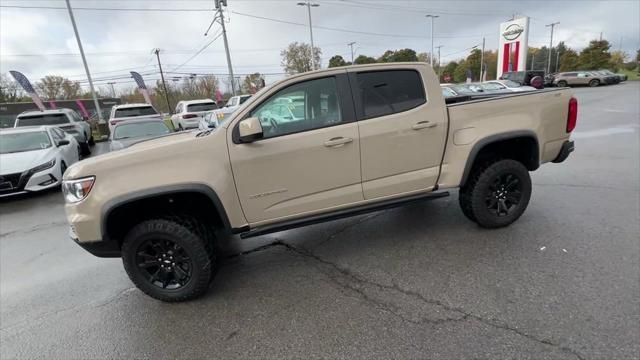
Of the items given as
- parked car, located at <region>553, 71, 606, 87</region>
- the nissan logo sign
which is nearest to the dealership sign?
the nissan logo sign

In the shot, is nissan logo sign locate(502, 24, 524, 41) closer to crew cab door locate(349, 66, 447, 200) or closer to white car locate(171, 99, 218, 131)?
white car locate(171, 99, 218, 131)

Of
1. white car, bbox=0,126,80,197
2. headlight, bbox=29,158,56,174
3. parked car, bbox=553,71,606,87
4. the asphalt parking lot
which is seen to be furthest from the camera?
parked car, bbox=553,71,606,87

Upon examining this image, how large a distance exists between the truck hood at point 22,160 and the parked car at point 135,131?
4.94 ft

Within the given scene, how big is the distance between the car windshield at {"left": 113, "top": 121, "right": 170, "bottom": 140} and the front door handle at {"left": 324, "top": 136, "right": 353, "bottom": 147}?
7.60 meters

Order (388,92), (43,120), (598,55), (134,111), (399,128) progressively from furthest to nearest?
(598,55), (134,111), (43,120), (388,92), (399,128)

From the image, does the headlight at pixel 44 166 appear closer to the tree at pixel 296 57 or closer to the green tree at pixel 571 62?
the tree at pixel 296 57

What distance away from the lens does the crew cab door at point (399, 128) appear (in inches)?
128

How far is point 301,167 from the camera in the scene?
10.1 ft

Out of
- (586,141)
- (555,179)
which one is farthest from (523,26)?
(555,179)

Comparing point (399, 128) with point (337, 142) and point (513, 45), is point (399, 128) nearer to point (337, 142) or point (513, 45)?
point (337, 142)

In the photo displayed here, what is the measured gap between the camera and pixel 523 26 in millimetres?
30016

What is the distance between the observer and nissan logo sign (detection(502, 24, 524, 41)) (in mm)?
30459

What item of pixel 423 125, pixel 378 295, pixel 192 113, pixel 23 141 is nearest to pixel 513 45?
pixel 192 113

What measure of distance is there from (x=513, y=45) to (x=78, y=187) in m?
37.4
